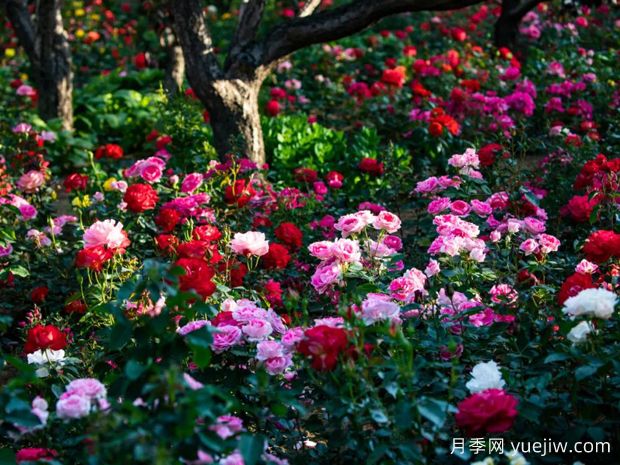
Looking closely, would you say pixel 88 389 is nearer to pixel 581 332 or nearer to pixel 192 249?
pixel 192 249

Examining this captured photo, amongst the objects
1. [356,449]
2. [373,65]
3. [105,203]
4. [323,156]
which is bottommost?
[356,449]

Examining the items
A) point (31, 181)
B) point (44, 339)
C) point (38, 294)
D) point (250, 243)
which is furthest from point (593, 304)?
point (31, 181)

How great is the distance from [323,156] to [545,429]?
3.70 meters

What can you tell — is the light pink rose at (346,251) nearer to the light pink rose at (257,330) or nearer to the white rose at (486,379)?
the light pink rose at (257,330)

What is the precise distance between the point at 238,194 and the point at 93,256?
1119 millimetres

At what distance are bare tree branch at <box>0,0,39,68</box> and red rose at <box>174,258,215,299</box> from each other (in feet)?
15.8

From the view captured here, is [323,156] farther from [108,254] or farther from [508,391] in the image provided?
[508,391]

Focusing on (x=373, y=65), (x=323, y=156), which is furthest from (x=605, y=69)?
(x=323, y=156)

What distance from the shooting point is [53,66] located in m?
6.91

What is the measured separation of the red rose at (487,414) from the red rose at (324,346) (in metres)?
0.31

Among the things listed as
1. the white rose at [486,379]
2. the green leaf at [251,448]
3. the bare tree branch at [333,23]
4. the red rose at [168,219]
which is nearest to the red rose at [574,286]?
the white rose at [486,379]

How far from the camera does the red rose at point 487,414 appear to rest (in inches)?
80.3

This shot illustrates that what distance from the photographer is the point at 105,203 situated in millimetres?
4434

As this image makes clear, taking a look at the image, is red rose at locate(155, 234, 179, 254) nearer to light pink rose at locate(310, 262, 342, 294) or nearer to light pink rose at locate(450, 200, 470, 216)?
light pink rose at locate(310, 262, 342, 294)
